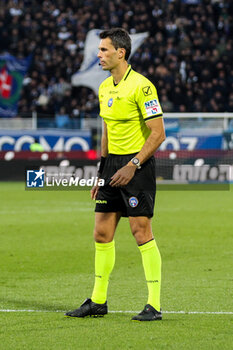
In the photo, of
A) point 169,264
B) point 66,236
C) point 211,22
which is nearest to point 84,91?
point 211,22

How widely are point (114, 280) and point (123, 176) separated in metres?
2.45

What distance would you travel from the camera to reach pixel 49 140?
22.8 m

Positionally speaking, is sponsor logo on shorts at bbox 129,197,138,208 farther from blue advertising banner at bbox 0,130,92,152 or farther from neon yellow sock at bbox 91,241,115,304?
blue advertising banner at bbox 0,130,92,152

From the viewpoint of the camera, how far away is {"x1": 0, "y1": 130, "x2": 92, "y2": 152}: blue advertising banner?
22.5 meters

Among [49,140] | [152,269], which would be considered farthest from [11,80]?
[152,269]

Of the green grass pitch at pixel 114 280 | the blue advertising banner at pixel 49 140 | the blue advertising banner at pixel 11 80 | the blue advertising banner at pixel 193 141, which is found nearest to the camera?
the green grass pitch at pixel 114 280

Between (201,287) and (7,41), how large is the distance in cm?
2258

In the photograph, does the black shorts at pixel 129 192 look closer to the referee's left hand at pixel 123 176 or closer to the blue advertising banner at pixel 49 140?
the referee's left hand at pixel 123 176

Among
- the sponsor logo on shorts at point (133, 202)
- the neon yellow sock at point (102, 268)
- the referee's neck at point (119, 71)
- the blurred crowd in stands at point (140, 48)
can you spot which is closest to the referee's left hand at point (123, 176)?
the sponsor logo on shorts at point (133, 202)

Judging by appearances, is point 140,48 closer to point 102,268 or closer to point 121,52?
point 121,52

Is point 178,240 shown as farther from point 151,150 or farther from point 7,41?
point 7,41

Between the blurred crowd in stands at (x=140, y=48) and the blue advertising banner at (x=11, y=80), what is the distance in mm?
686

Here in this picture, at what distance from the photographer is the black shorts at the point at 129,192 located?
17.8 feet

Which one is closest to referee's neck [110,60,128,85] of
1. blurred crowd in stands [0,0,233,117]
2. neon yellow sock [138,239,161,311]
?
neon yellow sock [138,239,161,311]
